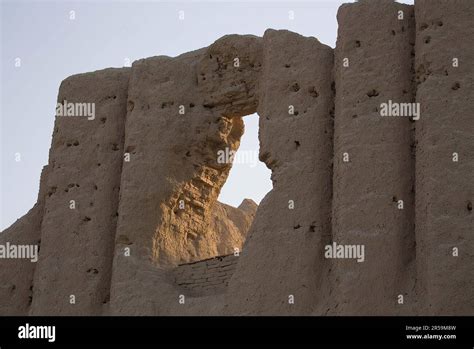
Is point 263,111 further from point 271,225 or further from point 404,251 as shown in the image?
point 404,251

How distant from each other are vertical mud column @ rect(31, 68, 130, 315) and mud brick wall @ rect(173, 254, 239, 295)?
1.05 metres

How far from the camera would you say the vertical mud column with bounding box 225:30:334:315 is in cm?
1170

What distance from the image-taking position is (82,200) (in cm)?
1403

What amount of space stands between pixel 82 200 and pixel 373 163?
4.50 meters

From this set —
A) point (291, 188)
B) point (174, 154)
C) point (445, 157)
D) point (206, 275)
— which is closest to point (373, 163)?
point (445, 157)

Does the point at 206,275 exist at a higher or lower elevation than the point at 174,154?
lower

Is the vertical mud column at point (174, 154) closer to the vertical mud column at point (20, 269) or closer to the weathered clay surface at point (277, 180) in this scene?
the weathered clay surface at point (277, 180)

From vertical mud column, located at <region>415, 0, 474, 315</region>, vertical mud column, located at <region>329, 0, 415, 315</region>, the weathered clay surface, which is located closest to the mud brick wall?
the weathered clay surface

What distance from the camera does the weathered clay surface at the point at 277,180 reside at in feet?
36.5

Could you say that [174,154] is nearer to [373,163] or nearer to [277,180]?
[277,180]

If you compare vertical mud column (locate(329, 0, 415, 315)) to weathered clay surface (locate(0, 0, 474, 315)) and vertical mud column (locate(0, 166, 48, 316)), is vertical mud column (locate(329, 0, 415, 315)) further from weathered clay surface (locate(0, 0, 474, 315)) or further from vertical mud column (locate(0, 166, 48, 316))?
vertical mud column (locate(0, 166, 48, 316))

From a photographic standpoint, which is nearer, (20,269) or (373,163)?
(373,163)
